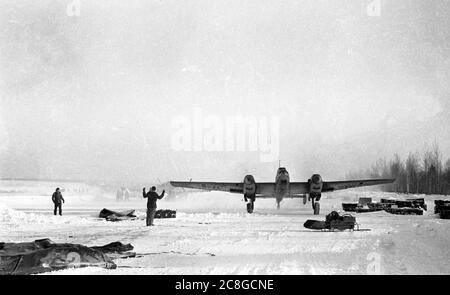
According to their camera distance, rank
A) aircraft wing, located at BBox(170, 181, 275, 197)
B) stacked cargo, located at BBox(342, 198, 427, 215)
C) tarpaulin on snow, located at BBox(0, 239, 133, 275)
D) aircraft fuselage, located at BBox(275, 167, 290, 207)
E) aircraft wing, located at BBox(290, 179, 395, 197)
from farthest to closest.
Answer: aircraft wing, located at BBox(170, 181, 275, 197) → aircraft wing, located at BBox(290, 179, 395, 197) → aircraft fuselage, located at BBox(275, 167, 290, 207) → stacked cargo, located at BBox(342, 198, 427, 215) → tarpaulin on snow, located at BBox(0, 239, 133, 275)

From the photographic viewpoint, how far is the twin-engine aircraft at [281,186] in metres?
31.8

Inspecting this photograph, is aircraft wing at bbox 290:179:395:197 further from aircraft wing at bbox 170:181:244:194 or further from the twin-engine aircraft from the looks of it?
aircraft wing at bbox 170:181:244:194

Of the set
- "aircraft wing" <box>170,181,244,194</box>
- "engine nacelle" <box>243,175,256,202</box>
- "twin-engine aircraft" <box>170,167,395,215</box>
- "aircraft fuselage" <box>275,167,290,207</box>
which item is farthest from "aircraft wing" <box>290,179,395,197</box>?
"aircraft wing" <box>170,181,244,194</box>

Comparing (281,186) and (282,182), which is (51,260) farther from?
(281,186)

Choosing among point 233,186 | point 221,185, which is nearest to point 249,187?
point 233,186

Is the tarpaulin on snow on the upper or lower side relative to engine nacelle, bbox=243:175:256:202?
lower

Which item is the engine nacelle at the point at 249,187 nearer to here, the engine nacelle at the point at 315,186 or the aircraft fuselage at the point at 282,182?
the aircraft fuselage at the point at 282,182

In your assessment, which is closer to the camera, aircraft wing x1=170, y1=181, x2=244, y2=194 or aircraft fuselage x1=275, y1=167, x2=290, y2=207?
aircraft fuselage x1=275, y1=167, x2=290, y2=207

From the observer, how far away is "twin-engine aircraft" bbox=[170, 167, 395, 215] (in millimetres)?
31797
